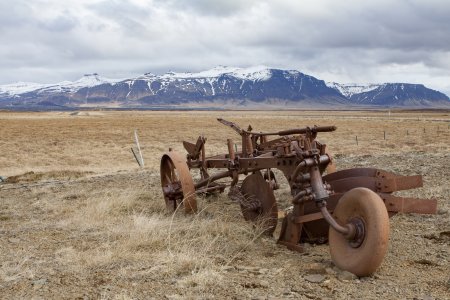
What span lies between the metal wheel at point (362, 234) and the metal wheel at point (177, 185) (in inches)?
105

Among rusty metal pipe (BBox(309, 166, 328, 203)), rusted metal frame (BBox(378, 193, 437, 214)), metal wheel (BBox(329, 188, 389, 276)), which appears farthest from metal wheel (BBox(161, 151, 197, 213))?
rusted metal frame (BBox(378, 193, 437, 214))

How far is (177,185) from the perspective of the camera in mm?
7363

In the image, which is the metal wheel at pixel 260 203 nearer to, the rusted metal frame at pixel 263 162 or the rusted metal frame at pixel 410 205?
the rusted metal frame at pixel 263 162

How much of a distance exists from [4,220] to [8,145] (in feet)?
67.4

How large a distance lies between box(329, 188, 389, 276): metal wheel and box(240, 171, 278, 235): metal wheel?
118 cm

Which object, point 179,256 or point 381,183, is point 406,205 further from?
point 179,256

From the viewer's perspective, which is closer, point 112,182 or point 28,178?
point 112,182

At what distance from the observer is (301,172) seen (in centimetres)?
514

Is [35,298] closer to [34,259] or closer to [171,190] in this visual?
[34,259]

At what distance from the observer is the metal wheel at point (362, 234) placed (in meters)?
4.18

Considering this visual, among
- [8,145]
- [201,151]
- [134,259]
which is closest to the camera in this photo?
[134,259]

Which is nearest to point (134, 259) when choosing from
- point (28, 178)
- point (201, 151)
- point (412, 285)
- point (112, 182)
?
point (412, 285)

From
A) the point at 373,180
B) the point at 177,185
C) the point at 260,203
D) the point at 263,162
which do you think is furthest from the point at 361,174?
the point at 177,185

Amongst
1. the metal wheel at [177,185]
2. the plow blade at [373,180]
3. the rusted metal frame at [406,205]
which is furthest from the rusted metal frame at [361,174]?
the metal wheel at [177,185]
